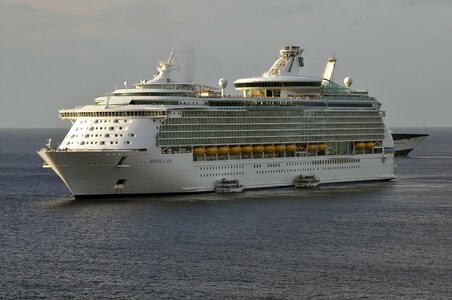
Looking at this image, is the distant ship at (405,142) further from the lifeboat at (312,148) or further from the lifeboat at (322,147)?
the lifeboat at (312,148)

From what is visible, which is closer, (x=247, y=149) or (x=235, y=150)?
(x=235, y=150)

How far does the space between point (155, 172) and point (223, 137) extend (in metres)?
10.8

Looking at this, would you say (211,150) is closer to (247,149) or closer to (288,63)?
(247,149)

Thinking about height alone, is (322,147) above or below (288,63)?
below

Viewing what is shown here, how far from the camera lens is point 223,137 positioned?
3743 inches

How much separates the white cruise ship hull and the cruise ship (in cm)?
9

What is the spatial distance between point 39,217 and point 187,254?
21.2m

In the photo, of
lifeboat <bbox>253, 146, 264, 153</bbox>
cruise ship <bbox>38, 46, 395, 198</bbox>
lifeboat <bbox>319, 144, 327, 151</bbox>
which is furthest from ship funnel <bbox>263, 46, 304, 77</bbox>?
lifeboat <bbox>253, 146, 264, 153</bbox>

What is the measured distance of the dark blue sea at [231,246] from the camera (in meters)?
52.8

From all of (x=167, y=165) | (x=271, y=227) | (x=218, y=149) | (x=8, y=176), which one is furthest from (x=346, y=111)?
(x=8, y=176)

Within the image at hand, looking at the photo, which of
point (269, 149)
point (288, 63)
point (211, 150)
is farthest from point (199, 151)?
point (288, 63)

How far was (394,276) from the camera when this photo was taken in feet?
181

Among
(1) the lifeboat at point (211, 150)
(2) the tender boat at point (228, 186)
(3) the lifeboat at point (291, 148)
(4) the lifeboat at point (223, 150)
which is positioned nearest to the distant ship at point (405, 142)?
(3) the lifeboat at point (291, 148)

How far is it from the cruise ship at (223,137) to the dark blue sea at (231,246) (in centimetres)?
263
